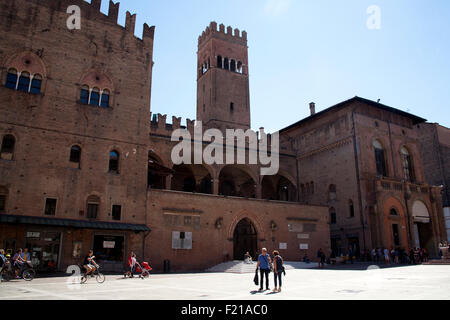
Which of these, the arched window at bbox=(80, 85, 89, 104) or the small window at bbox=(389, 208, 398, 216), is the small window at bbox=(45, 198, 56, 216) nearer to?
the arched window at bbox=(80, 85, 89, 104)

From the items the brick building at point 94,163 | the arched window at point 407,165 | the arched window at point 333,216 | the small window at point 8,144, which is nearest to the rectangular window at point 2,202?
the brick building at point 94,163

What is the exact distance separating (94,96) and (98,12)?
19.4ft

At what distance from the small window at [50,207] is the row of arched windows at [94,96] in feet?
21.6

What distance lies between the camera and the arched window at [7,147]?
2031cm

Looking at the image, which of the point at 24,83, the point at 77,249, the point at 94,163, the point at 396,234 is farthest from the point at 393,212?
the point at 24,83

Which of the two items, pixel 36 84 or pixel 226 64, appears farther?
pixel 226 64

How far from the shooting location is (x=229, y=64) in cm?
4097

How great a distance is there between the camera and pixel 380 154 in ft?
113

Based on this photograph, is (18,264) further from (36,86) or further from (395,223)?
(395,223)

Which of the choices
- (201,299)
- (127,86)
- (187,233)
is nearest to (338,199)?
(187,233)

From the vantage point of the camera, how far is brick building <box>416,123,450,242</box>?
41781 millimetres

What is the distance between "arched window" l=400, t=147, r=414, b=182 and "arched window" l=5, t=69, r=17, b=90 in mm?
32652

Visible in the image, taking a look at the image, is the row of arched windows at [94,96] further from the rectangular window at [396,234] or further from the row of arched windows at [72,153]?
the rectangular window at [396,234]

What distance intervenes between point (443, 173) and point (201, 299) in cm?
4171
